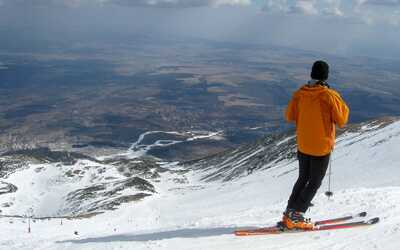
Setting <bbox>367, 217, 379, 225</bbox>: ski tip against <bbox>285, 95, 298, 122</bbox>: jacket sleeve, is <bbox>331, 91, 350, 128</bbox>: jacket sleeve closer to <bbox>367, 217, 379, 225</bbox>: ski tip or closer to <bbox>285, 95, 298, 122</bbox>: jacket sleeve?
<bbox>285, 95, 298, 122</bbox>: jacket sleeve

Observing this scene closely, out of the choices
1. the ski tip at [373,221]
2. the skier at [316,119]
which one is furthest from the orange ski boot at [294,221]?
the ski tip at [373,221]

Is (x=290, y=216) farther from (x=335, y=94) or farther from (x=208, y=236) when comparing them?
(x=335, y=94)

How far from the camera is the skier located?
11.8 metres

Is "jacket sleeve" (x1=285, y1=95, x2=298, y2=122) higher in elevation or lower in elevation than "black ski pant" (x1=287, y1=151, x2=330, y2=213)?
higher

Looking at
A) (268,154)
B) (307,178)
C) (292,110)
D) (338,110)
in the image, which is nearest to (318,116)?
(338,110)

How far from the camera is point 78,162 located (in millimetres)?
108625

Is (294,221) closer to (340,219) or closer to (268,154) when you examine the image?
(340,219)

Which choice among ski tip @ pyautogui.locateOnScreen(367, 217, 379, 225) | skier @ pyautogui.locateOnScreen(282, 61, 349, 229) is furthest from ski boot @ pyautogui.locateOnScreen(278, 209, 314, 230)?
ski tip @ pyautogui.locateOnScreen(367, 217, 379, 225)

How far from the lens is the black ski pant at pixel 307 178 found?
1229 centimetres

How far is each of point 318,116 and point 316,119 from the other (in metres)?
0.08

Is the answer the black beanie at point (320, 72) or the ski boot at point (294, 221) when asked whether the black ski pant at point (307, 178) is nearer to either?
the ski boot at point (294, 221)

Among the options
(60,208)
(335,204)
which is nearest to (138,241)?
(335,204)

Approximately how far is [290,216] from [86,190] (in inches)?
2834

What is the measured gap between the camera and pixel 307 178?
41.7 ft
